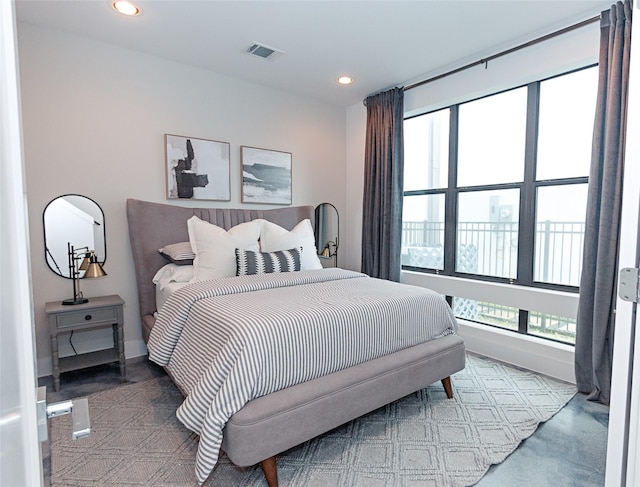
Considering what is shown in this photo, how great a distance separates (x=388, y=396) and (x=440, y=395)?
2.17 feet

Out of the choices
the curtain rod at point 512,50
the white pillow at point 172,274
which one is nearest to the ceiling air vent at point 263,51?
the curtain rod at point 512,50

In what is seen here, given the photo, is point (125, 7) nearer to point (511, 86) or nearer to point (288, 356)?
point (288, 356)

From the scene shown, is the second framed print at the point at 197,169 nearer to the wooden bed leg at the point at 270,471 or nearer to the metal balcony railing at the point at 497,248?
the metal balcony railing at the point at 497,248

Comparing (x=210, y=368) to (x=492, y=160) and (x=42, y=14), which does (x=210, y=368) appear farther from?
(x=492, y=160)

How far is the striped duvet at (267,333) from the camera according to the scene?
5.23 ft

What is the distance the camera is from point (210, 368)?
1.66 m

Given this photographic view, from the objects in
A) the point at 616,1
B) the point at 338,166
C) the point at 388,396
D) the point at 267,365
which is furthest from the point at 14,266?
the point at 338,166

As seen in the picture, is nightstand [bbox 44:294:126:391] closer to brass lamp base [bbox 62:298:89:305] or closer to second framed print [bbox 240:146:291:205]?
brass lamp base [bbox 62:298:89:305]

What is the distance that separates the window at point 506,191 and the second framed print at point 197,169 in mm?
2101

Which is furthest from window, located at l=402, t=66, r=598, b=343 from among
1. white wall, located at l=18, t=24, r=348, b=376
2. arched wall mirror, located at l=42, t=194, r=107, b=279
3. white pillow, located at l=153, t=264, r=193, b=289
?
arched wall mirror, located at l=42, t=194, r=107, b=279

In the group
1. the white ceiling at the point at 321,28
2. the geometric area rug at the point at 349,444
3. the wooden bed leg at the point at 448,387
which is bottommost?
the geometric area rug at the point at 349,444

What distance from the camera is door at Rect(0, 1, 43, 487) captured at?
0.41 metres

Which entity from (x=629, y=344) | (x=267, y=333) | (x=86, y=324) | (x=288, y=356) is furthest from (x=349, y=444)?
(x=86, y=324)

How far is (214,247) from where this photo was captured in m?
2.93
